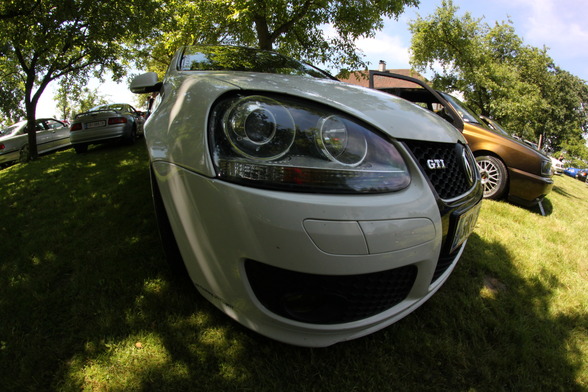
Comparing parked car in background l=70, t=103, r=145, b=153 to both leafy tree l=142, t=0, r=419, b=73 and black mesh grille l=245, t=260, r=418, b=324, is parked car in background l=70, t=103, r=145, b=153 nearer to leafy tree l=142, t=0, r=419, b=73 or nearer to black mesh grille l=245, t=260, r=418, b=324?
leafy tree l=142, t=0, r=419, b=73

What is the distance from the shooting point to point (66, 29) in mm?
7844

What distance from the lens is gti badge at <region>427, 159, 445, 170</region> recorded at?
1.37 meters

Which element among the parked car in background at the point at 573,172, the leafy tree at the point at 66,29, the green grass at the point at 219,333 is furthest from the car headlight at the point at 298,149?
the parked car in background at the point at 573,172

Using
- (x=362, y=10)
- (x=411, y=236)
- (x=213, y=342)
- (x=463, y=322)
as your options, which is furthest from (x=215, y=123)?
(x=362, y=10)

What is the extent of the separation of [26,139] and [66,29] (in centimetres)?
422

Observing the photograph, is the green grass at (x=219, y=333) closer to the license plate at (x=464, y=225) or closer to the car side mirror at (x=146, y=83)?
the license plate at (x=464, y=225)

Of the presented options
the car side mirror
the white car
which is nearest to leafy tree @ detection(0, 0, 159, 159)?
the car side mirror

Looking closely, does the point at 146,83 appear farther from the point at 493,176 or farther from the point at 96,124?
the point at 96,124

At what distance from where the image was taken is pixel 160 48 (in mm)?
15234

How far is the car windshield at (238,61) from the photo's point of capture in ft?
7.10

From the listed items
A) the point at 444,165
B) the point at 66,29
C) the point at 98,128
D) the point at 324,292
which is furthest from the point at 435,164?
the point at 66,29

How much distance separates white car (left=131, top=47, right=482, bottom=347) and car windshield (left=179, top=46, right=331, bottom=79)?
0.81 m

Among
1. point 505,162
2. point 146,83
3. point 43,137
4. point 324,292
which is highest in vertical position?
point 146,83

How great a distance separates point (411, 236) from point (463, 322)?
95 centimetres
